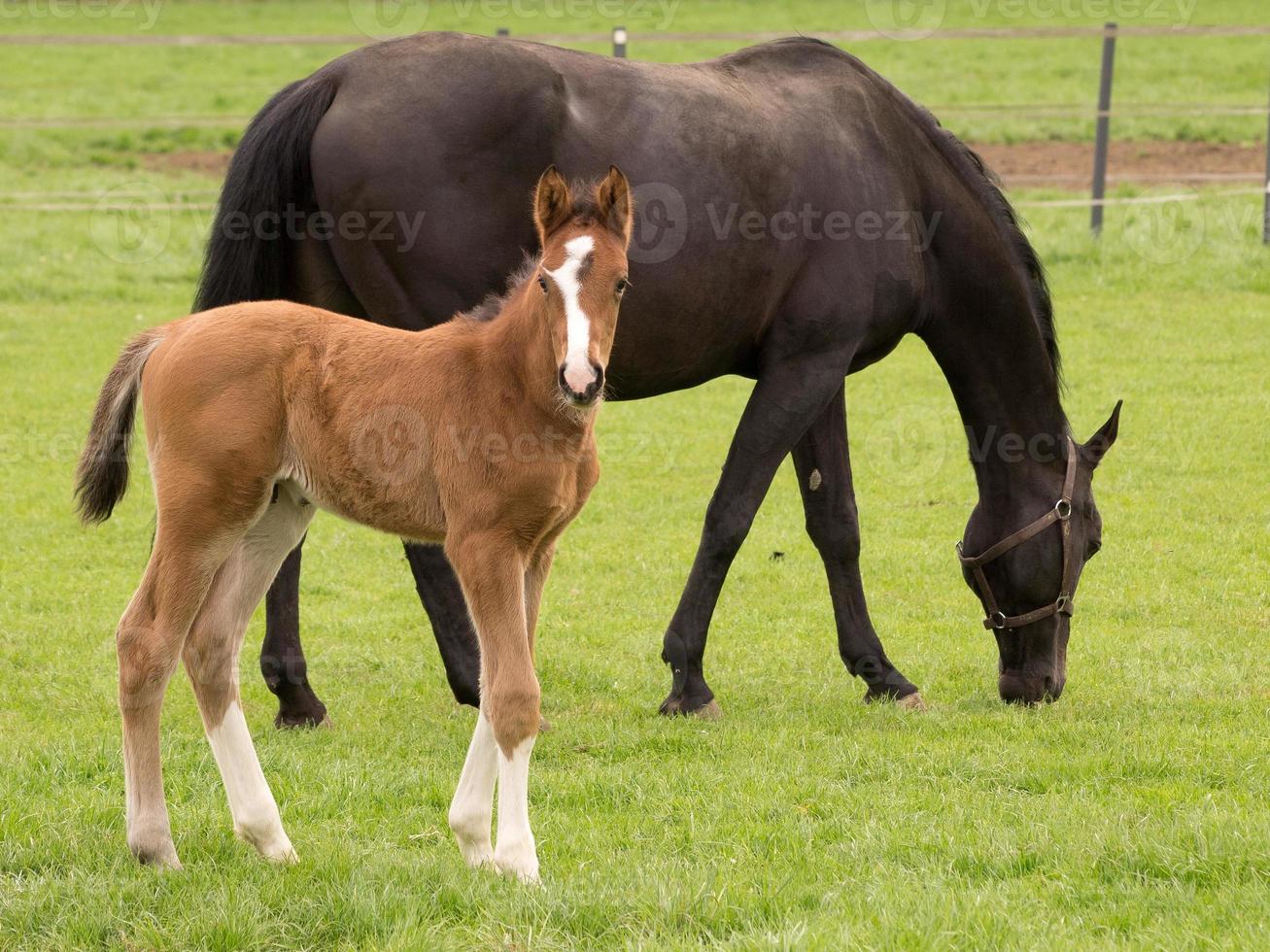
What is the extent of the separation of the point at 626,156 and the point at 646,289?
496 millimetres

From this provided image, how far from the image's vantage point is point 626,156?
5523 mm

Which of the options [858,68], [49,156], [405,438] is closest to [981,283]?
[858,68]

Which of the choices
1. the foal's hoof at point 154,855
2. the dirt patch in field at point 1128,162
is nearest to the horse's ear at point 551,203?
the foal's hoof at point 154,855

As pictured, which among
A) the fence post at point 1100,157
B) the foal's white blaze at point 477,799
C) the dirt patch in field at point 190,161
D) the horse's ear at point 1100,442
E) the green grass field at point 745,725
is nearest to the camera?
the green grass field at point 745,725

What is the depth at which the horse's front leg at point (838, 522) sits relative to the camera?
6.11m

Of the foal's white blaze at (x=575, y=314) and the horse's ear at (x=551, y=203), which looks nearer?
the foal's white blaze at (x=575, y=314)

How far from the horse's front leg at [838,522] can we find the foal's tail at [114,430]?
2.87m

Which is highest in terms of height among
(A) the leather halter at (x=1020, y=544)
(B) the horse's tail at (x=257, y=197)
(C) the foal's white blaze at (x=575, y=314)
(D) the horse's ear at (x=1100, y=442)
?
(C) the foal's white blaze at (x=575, y=314)

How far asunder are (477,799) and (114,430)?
1.41 metres

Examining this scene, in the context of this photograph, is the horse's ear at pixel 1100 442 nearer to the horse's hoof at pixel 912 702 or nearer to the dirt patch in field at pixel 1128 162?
the horse's hoof at pixel 912 702

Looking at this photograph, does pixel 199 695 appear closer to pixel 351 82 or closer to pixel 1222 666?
pixel 351 82

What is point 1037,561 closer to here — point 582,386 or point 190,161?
point 582,386

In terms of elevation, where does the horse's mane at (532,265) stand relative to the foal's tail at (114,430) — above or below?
above

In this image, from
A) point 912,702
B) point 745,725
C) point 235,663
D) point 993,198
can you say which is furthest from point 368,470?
point 993,198
